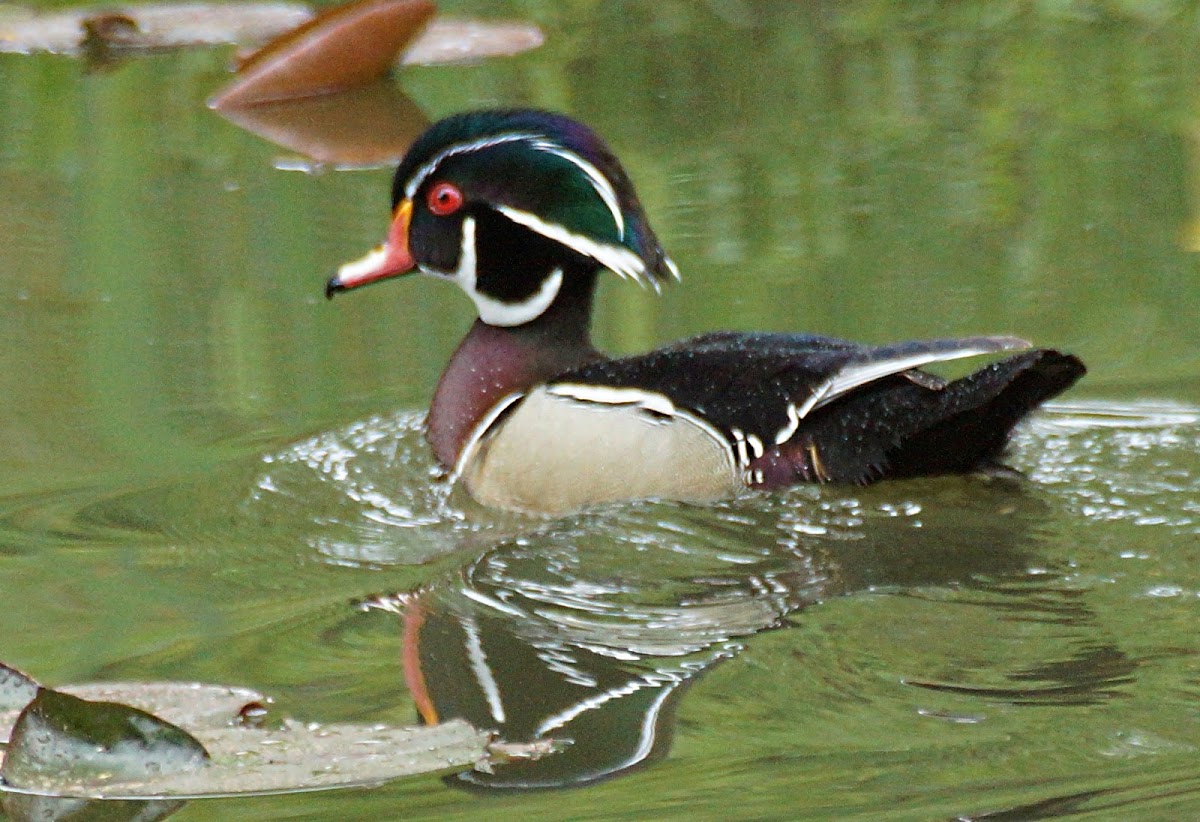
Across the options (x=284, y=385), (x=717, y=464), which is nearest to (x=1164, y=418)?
(x=717, y=464)

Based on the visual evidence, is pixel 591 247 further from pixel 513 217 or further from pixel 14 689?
pixel 14 689

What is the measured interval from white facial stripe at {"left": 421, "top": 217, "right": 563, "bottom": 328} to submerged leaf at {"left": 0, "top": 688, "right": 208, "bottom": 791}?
2500 millimetres

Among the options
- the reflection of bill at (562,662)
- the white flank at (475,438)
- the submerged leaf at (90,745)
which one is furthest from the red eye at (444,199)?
the submerged leaf at (90,745)

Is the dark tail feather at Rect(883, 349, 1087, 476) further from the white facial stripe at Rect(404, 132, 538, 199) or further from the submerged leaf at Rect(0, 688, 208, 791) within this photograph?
the submerged leaf at Rect(0, 688, 208, 791)

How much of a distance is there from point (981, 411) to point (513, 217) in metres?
1.40

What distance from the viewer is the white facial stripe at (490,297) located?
5.25 metres

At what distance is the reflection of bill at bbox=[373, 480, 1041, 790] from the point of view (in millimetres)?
3391

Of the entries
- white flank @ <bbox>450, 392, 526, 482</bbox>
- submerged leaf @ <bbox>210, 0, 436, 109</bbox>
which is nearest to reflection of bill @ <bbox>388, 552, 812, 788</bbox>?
white flank @ <bbox>450, 392, 526, 482</bbox>

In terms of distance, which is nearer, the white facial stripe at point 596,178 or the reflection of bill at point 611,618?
the reflection of bill at point 611,618

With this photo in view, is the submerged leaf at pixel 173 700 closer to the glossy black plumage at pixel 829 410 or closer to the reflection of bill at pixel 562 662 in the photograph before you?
the reflection of bill at pixel 562 662

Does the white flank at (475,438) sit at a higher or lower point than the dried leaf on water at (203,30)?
lower

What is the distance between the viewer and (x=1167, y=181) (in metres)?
7.05

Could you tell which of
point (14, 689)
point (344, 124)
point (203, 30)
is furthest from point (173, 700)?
point (203, 30)

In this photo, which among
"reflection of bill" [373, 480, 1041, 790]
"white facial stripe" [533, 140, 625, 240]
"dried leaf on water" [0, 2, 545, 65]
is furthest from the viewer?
"dried leaf on water" [0, 2, 545, 65]
